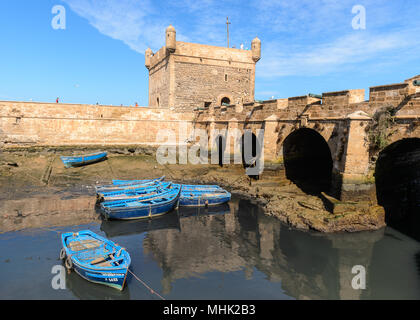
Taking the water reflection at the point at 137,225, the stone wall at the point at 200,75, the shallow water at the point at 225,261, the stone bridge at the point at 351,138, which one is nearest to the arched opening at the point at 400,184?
the stone bridge at the point at 351,138

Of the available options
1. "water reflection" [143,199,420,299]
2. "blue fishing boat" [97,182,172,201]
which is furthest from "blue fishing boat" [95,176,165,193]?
"water reflection" [143,199,420,299]

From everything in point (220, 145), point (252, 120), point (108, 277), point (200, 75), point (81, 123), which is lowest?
point (108, 277)

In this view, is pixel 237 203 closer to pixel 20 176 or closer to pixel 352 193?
pixel 352 193

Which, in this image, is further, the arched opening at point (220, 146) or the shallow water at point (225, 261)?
the arched opening at point (220, 146)

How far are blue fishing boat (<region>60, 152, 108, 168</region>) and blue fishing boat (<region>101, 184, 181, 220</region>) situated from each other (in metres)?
9.55

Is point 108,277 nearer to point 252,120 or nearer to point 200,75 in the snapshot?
point 252,120

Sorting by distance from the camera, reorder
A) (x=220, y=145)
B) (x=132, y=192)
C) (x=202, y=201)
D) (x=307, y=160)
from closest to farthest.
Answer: (x=132, y=192) → (x=202, y=201) → (x=307, y=160) → (x=220, y=145)

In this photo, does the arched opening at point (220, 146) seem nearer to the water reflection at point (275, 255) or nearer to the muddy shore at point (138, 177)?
the muddy shore at point (138, 177)

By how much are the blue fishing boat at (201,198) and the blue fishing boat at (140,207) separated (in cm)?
85

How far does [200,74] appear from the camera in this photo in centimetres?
2955

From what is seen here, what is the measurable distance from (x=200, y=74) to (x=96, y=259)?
2397 centimetres

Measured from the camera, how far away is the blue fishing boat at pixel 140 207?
45.6 feet

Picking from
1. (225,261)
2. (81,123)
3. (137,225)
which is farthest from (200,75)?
(225,261)

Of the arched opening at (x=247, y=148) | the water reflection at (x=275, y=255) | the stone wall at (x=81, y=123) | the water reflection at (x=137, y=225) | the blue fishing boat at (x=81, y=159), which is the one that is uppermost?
the stone wall at (x=81, y=123)
